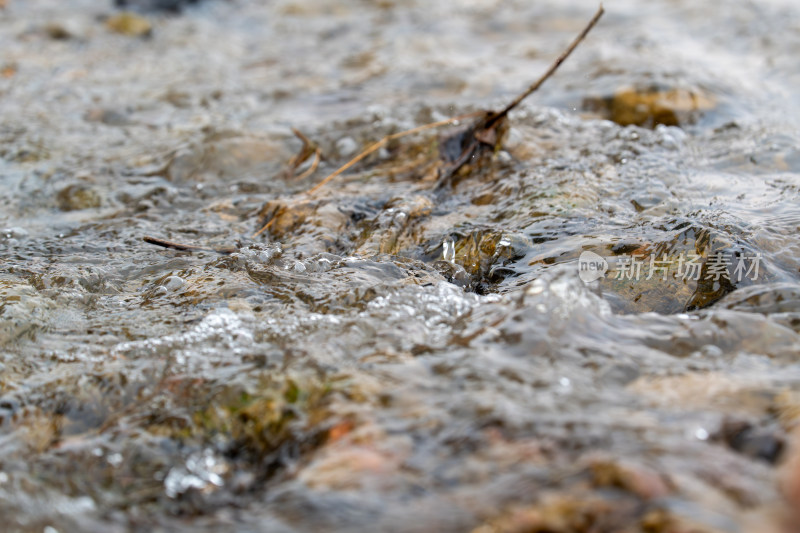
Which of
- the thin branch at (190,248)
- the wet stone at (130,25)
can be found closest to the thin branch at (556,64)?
the thin branch at (190,248)

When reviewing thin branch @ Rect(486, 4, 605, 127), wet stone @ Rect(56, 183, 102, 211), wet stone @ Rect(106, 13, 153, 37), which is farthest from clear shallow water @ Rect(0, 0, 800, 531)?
wet stone @ Rect(106, 13, 153, 37)

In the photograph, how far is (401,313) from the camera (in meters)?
2.05

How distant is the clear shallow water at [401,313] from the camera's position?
1.36 m

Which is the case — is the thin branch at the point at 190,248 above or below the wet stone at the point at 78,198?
above

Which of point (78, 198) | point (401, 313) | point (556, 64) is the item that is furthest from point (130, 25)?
point (401, 313)

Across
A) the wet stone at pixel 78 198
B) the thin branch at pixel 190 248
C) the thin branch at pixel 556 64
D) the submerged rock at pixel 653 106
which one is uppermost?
the thin branch at pixel 556 64

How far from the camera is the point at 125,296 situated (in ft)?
→ 7.59

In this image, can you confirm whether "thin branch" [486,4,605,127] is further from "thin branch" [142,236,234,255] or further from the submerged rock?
"thin branch" [142,236,234,255]

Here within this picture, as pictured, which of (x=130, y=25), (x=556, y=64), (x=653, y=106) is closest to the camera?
(x=556, y=64)

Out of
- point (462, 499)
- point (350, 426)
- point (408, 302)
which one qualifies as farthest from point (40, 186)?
point (462, 499)

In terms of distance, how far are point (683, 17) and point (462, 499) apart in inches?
243

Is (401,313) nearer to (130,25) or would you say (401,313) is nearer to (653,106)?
(653,106)

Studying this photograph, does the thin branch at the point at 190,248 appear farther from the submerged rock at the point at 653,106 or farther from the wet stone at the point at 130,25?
the wet stone at the point at 130,25

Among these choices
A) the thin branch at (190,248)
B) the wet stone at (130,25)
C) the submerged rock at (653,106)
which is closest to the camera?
the thin branch at (190,248)
